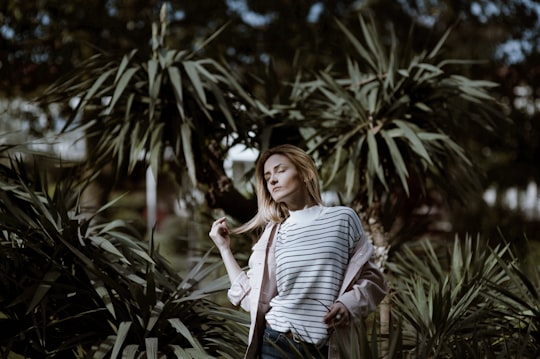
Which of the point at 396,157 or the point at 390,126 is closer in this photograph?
the point at 396,157

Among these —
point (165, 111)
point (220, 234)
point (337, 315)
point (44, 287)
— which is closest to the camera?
point (337, 315)

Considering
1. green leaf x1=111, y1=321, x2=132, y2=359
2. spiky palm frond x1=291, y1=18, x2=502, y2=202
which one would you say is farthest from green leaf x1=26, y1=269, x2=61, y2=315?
spiky palm frond x1=291, y1=18, x2=502, y2=202

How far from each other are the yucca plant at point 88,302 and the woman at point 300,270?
696 mm

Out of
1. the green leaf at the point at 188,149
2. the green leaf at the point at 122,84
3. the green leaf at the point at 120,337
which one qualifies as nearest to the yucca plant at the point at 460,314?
the green leaf at the point at 120,337

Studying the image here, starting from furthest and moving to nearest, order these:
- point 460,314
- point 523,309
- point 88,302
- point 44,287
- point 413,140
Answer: point 413,140 < point 523,309 < point 460,314 < point 88,302 < point 44,287

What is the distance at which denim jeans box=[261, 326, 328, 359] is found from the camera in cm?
233

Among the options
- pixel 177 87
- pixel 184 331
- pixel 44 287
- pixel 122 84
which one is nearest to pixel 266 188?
pixel 184 331

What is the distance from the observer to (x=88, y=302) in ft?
11.0

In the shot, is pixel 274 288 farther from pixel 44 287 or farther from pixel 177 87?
pixel 177 87

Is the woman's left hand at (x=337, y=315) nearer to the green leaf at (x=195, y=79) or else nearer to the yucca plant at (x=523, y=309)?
the yucca plant at (x=523, y=309)

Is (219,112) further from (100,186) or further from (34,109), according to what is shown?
(34,109)

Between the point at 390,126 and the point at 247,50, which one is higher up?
the point at 247,50

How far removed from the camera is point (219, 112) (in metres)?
4.83

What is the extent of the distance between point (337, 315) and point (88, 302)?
151 cm
